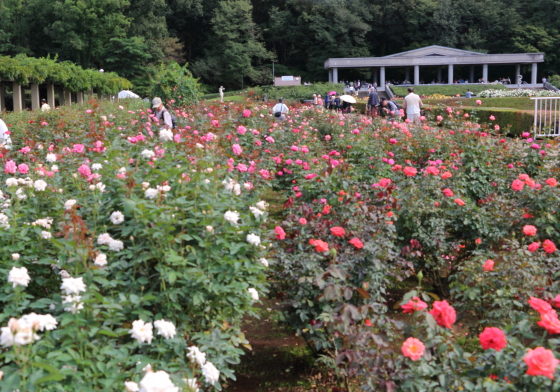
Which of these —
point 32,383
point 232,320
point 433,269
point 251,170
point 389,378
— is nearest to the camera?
point 32,383

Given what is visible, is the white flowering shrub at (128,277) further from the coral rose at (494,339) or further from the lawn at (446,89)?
the lawn at (446,89)

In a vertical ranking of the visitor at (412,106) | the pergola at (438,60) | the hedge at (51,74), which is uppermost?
the pergola at (438,60)

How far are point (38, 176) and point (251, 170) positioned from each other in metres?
1.25

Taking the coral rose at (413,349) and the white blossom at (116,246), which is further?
the white blossom at (116,246)

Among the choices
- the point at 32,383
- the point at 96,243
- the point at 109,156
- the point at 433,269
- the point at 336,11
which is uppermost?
the point at 336,11

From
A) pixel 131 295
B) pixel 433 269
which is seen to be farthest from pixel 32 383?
pixel 433 269

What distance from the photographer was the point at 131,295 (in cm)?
A: 216

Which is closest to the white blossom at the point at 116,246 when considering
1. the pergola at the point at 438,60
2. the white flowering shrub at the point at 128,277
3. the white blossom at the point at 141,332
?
the white flowering shrub at the point at 128,277

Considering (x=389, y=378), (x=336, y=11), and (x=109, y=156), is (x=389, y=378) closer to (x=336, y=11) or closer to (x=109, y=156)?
(x=109, y=156)

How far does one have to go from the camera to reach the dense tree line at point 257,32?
131ft

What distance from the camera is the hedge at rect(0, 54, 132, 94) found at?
2020 cm

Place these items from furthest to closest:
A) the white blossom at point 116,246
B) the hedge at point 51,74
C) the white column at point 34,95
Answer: the white column at point 34,95
the hedge at point 51,74
the white blossom at point 116,246

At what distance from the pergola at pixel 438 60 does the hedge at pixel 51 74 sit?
2068 cm

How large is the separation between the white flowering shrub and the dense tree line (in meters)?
39.3
